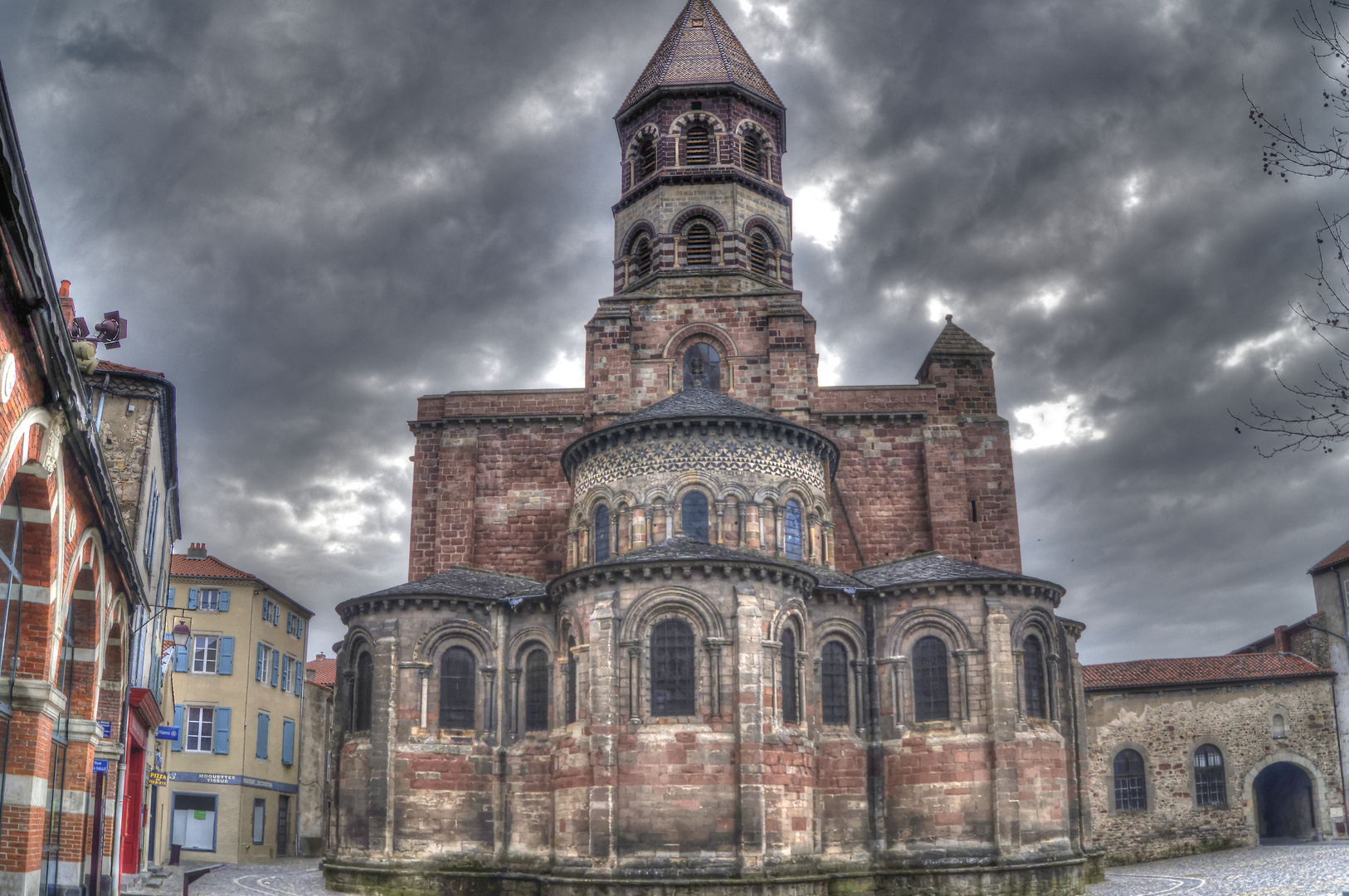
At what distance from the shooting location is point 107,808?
78.8 feet

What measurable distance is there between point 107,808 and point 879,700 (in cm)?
1713

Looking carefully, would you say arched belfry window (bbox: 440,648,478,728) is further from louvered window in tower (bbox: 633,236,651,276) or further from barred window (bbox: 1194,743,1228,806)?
barred window (bbox: 1194,743,1228,806)

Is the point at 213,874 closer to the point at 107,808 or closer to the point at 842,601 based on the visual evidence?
the point at 107,808

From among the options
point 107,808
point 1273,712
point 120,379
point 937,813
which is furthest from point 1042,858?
point 120,379

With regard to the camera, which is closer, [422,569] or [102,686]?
[102,686]

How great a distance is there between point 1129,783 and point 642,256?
23.9 metres

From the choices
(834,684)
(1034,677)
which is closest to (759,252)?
(834,684)

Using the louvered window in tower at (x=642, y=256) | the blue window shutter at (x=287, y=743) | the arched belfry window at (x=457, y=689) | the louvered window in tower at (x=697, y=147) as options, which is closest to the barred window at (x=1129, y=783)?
the arched belfry window at (x=457, y=689)

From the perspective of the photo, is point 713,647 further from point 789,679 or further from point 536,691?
point 536,691

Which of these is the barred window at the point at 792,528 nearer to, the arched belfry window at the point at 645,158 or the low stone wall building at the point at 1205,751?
the low stone wall building at the point at 1205,751

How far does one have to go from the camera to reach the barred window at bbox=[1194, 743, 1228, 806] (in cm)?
3900

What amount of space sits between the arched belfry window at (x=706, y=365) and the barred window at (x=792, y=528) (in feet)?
24.6

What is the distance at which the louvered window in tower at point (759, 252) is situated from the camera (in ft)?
130

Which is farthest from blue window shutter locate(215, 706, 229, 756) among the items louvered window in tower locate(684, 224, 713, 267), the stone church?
louvered window in tower locate(684, 224, 713, 267)
